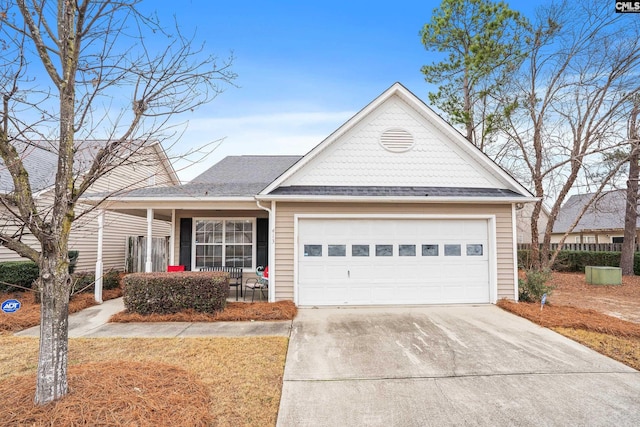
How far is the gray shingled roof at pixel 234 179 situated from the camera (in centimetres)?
974

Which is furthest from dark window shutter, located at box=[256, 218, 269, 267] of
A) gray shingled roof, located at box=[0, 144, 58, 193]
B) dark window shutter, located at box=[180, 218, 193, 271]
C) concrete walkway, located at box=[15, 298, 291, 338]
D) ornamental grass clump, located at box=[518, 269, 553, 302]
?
ornamental grass clump, located at box=[518, 269, 553, 302]

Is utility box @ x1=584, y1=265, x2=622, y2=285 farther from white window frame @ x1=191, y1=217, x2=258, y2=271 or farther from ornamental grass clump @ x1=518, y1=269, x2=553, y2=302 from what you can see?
white window frame @ x1=191, y1=217, x2=258, y2=271

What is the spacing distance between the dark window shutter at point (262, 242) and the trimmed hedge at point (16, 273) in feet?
20.0

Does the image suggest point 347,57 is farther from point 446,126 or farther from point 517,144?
point 517,144

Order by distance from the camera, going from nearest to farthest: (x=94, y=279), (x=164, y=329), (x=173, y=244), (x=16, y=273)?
(x=164, y=329)
(x=16, y=273)
(x=94, y=279)
(x=173, y=244)

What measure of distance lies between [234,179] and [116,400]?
10284 mm

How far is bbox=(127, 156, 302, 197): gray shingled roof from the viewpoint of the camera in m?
9.74

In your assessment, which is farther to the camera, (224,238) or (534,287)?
(224,238)

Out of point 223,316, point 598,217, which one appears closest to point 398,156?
point 223,316

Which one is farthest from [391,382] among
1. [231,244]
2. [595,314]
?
[231,244]

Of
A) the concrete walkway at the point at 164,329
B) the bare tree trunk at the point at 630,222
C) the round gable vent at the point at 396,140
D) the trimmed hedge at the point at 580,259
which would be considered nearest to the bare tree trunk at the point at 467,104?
the trimmed hedge at the point at 580,259

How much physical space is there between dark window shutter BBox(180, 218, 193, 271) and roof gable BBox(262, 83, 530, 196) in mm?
4169

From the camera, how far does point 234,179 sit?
13211 millimetres

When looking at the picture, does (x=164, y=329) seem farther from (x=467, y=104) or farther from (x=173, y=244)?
(x=467, y=104)
